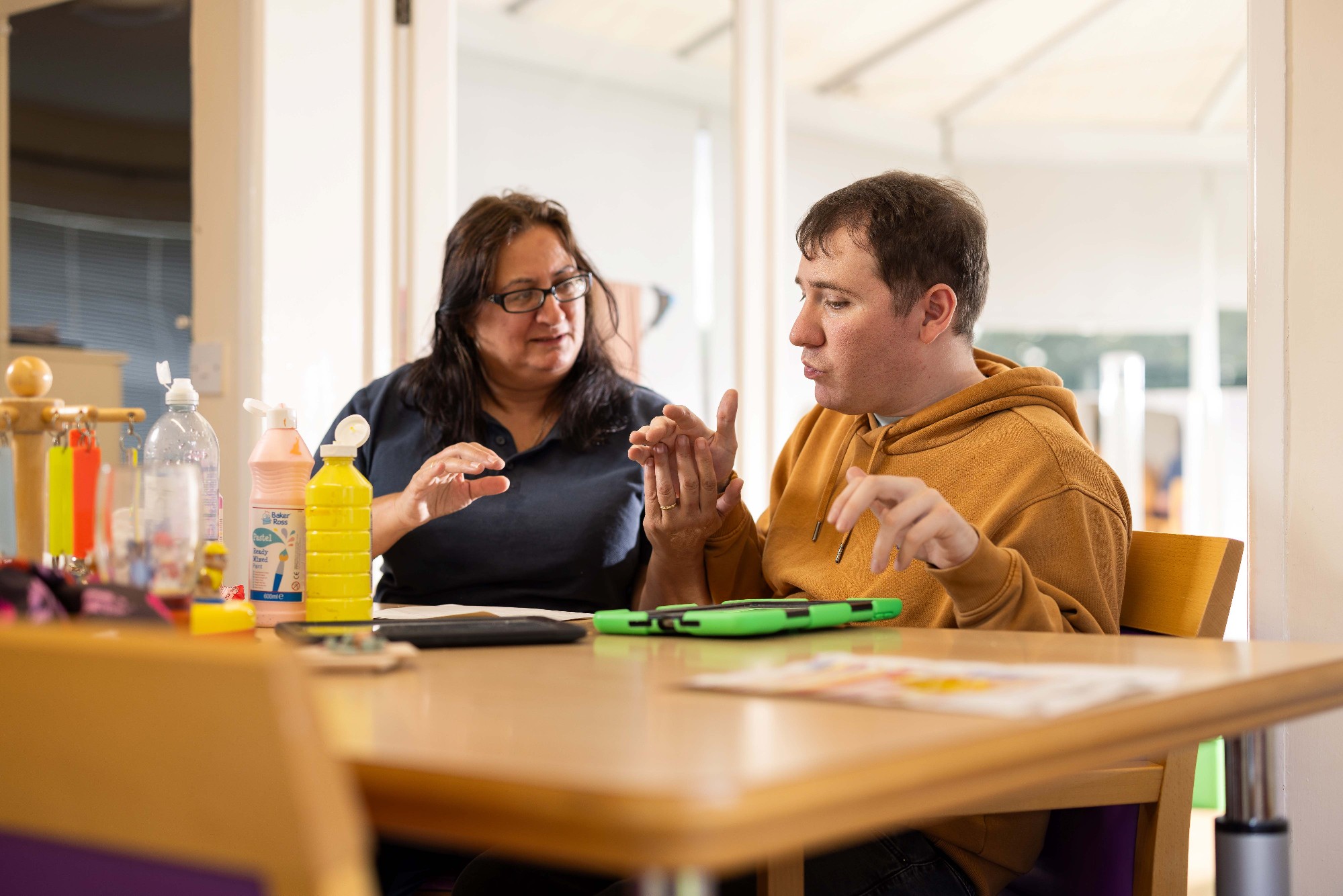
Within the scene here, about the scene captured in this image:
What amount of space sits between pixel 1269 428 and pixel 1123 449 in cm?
154

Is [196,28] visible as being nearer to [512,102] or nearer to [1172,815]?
[512,102]

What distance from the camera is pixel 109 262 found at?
2965mm

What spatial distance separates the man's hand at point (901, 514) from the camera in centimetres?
109

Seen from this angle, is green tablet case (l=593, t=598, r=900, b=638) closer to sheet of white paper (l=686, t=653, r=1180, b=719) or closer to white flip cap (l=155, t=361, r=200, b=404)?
sheet of white paper (l=686, t=653, r=1180, b=719)

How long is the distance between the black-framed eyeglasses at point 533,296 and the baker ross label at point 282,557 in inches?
30.1

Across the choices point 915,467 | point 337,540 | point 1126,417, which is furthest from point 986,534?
point 1126,417

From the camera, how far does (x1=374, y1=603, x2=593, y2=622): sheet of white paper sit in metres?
1.34

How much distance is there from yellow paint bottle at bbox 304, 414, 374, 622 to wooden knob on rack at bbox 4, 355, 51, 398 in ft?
1.00

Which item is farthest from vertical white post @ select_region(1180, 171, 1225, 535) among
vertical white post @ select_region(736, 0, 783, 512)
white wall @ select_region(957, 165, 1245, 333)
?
vertical white post @ select_region(736, 0, 783, 512)

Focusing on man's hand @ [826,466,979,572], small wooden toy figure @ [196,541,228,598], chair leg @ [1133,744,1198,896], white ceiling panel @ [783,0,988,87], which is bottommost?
chair leg @ [1133,744,1198,896]

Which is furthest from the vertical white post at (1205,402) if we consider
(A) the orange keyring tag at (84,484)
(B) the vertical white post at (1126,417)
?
(A) the orange keyring tag at (84,484)

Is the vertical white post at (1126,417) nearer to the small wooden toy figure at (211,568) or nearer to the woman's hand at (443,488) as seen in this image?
the woman's hand at (443,488)

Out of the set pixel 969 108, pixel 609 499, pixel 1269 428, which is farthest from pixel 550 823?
pixel 969 108

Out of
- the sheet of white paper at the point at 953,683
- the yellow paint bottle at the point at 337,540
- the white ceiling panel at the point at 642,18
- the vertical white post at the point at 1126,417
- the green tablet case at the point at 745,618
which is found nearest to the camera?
the sheet of white paper at the point at 953,683
